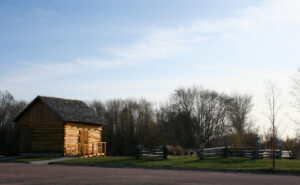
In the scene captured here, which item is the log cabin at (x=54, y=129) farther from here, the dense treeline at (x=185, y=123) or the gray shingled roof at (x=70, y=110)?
the dense treeline at (x=185, y=123)

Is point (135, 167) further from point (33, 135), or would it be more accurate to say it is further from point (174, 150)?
point (174, 150)

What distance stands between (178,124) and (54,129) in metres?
32.7

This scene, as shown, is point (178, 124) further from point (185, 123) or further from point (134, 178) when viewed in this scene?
point (134, 178)

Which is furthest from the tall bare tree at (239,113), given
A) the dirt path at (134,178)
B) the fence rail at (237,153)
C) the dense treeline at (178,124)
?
the dirt path at (134,178)

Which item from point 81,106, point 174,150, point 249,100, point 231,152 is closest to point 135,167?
point 231,152

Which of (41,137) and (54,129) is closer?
(54,129)

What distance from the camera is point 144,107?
67.6m

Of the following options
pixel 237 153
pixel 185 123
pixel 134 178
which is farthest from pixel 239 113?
pixel 134 178

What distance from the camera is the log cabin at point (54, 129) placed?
3188 centimetres

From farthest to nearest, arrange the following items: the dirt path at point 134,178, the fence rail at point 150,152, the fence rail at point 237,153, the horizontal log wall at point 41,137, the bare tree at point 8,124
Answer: the bare tree at point 8,124
the horizontal log wall at point 41,137
the fence rail at point 237,153
the fence rail at point 150,152
the dirt path at point 134,178

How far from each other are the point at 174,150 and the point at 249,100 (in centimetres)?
2170

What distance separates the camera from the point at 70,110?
34.0 metres

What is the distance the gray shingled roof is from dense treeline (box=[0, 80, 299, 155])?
2502cm

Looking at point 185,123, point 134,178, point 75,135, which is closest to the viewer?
point 134,178
